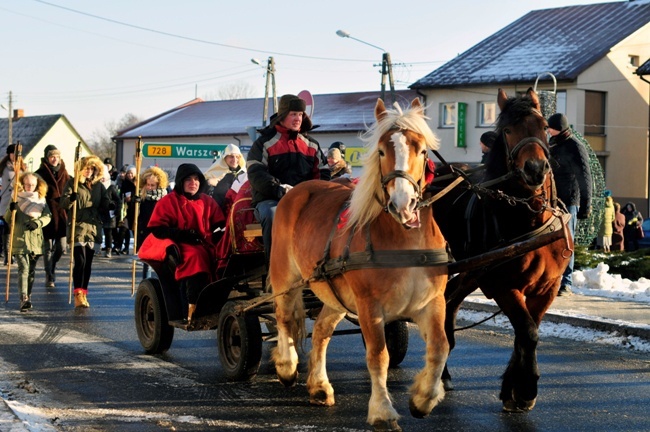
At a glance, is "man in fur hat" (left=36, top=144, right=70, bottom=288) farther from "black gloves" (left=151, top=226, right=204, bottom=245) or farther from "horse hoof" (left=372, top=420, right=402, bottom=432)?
"horse hoof" (left=372, top=420, right=402, bottom=432)

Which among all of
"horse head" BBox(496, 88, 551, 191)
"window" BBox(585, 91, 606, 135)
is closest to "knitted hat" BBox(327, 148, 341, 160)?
"horse head" BBox(496, 88, 551, 191)

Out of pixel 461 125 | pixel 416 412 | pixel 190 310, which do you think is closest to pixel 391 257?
pixel 416 412

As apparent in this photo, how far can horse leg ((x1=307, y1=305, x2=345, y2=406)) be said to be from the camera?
741cm

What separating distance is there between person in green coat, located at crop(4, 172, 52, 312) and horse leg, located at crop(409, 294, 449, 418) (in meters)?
8.06

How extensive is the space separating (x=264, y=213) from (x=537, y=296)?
237 centimetres

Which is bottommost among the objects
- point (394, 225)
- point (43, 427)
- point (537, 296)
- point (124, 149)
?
point (43, 427)

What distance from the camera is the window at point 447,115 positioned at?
164 feet

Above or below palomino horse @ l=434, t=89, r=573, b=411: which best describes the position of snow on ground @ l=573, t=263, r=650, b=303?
below

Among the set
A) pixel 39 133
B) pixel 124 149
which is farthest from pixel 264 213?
pixel 39 133

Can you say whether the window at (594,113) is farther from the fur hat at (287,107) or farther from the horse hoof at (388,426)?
the horse hoof at (388,426)

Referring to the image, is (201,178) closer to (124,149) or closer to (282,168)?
(282,168)

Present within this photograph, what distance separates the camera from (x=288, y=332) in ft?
25.9

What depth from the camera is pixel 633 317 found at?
1186 centimetres

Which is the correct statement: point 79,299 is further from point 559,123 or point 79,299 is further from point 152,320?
point 559,123
